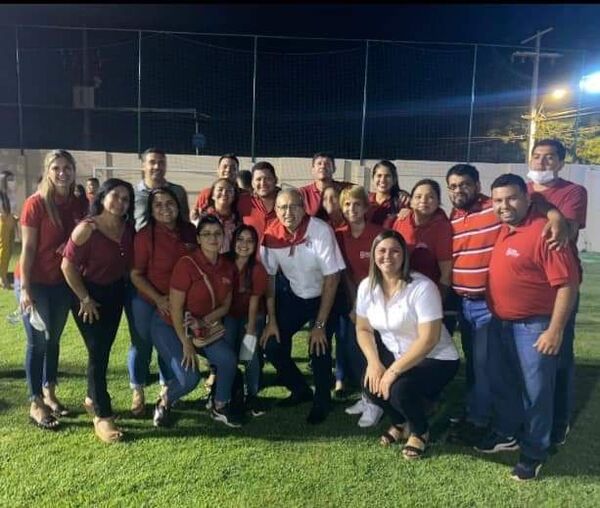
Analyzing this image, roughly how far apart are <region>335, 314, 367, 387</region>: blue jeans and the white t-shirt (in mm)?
510

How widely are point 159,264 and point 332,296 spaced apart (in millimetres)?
1194

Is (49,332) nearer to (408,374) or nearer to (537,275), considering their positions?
(408,374)

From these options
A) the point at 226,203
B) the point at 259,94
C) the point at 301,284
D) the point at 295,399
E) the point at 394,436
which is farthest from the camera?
the point at 259,94

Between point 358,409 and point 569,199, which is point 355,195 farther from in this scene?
point 358,409

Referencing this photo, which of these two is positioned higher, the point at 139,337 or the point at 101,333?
the point at 101,333

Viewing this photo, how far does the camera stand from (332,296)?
393cm

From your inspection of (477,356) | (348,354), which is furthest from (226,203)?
(477,356)

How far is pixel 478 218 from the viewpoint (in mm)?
3574

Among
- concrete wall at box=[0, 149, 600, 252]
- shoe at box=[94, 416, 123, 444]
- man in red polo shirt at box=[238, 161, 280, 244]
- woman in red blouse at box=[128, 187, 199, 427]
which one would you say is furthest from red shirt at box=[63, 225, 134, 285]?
concrete wall at box=[0, 149, 600, 252]

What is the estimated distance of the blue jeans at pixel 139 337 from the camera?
153 inches

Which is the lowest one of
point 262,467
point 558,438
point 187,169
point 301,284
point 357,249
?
point 262,467

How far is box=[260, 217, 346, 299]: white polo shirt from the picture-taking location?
3.84m

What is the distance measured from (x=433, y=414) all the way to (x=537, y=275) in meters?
1.51

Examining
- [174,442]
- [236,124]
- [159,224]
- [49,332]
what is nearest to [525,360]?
[174,442]
